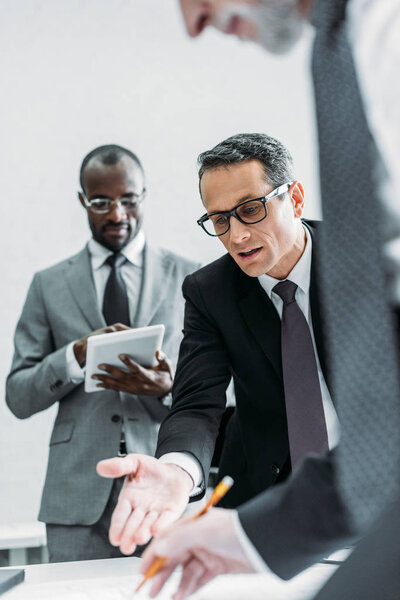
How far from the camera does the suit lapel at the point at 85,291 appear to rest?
244 cm

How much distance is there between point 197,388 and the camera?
1638 mm

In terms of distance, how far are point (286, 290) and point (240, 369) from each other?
22cm

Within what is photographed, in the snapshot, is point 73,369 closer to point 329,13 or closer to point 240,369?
point 240,369

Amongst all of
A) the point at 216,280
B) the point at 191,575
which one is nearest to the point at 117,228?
the point at 216,280

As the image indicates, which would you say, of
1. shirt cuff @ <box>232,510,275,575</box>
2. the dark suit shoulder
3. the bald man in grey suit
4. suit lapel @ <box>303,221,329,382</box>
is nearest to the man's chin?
the bald man in grey suit

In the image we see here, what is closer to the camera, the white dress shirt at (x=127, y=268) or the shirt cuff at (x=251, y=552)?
the shirt cuff at (x=251, y=552)

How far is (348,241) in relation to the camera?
2.37 feet

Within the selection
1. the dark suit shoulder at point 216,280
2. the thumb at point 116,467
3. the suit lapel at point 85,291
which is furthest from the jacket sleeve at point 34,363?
the thumb at point 116,467

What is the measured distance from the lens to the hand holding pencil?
0.80 m

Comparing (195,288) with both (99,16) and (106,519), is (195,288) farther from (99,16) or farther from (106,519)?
(99,16)

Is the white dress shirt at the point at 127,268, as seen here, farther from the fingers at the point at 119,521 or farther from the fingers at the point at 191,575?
the fingers at the point at 191,575

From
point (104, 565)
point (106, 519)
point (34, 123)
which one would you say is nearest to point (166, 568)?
point (104, 565)

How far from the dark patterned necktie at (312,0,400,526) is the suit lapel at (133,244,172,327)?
1.73 meters

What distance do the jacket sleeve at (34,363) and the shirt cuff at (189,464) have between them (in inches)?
39.4
